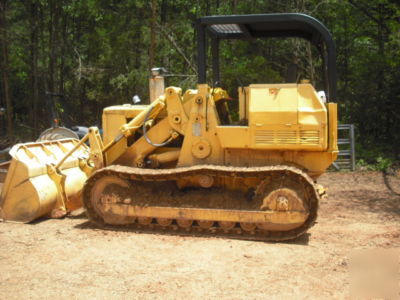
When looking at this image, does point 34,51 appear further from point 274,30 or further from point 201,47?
point 201,47

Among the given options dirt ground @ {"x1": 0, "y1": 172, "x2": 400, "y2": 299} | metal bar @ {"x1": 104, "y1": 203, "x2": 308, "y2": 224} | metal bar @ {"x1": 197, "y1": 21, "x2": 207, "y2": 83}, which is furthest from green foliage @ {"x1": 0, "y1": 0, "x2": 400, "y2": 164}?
dirt ground @ {"x1": 0, "y1": 172, "x2": 400, "y2": 299}

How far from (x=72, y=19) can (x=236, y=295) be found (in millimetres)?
21802

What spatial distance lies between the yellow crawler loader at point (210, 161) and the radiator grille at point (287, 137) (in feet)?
0.04

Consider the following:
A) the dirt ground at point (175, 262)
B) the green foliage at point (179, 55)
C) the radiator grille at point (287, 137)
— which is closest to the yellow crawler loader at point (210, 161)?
the radiator grille at point (287, 137)

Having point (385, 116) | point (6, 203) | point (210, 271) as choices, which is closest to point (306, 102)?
point (210, 271)

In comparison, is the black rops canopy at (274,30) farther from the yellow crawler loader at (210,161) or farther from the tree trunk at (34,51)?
the tree trunk at (34,51)

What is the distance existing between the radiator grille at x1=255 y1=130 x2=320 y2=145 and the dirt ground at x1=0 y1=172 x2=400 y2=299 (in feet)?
3.97

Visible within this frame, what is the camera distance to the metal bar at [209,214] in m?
5.44

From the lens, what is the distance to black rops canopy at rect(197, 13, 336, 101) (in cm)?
544

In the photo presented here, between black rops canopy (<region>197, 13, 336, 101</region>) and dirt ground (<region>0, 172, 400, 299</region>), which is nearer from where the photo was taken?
dirt ground (<region>0, 172, 400, 299</region>)

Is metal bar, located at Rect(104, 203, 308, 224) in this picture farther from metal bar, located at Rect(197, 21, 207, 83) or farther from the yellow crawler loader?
metal bar, located at Rect(197, 21, 207, 83)

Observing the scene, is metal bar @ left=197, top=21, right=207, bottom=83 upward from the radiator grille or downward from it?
upward

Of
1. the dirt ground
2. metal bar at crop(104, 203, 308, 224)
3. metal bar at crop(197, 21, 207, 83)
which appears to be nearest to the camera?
the dirt ground

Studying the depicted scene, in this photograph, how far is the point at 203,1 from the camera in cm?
2000
